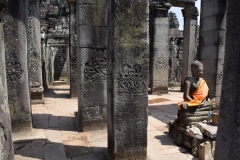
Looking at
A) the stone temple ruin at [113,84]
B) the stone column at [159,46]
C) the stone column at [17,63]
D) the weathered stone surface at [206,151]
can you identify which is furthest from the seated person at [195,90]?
the stone column at [159,46]

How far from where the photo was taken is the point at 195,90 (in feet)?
12.3

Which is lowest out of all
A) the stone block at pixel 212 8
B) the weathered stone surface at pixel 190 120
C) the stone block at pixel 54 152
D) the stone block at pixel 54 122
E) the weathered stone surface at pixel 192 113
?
the stone block at pixel 54 122

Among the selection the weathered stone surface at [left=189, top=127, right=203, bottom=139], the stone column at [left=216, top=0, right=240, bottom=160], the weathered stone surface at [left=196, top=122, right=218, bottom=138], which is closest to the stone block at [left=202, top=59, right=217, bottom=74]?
A: the weathered stone surface at [left=196, top=122, right=218, bottom=138]

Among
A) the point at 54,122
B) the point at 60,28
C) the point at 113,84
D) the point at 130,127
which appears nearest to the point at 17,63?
the point at 54,122

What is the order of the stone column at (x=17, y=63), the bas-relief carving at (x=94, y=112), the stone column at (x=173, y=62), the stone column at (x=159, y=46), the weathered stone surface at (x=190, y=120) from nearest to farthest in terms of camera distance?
the weathered stone surface at (x=190, y=120), the stone column at (x=17, y=63), the bas-relief carving at (x=94, y=112), the stone column at (x=159, y=46), the stone column at (x=173, y=62)

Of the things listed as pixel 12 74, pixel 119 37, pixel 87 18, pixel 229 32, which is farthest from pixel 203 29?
pixel 12 74

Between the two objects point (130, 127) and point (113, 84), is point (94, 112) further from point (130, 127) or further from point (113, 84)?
point (113, 84)

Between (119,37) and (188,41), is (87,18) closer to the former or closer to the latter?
(119,37)

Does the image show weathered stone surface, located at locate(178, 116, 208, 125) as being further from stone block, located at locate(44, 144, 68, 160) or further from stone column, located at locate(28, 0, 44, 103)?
stone column, located at locate(28, 0, 44, 103)

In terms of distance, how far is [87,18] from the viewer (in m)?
4.12

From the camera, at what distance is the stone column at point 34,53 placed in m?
6.92

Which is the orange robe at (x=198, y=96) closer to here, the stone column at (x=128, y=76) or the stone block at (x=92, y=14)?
the stone column at (x=128, y=76)

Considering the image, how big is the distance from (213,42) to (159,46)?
3574mm

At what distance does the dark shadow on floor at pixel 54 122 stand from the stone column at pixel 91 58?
0.50m
